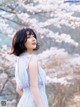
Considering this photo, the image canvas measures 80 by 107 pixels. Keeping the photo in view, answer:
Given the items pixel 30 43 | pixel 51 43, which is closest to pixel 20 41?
pixel 30 43

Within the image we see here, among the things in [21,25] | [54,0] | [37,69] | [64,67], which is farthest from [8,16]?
[37,69]

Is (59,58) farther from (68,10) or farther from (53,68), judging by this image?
(68,10)

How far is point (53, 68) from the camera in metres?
3.46

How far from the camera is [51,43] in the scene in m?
3.50

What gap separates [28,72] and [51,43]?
5.52 ft

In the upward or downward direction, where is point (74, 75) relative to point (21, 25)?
downward

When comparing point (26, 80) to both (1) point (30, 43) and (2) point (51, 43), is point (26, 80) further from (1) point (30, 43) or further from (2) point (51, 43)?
(2) point (51, 43)

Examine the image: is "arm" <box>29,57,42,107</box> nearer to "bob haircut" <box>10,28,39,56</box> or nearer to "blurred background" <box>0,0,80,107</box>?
"bob haircut" <box>10,28,39,56</box>

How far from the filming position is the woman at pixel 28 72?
1819 mm

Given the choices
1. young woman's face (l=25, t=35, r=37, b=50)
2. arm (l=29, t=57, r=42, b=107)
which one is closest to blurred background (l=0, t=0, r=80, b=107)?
young woman's face (l=25, t=35, r=37, b=50)

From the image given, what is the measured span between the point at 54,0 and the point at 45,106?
1824 millimetres

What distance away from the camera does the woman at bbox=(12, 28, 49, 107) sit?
1.82m

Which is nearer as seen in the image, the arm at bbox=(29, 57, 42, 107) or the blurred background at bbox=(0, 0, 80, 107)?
the arm at bbox=(29, 57, 42, 107)

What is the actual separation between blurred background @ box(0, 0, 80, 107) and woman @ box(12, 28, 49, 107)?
154cm
